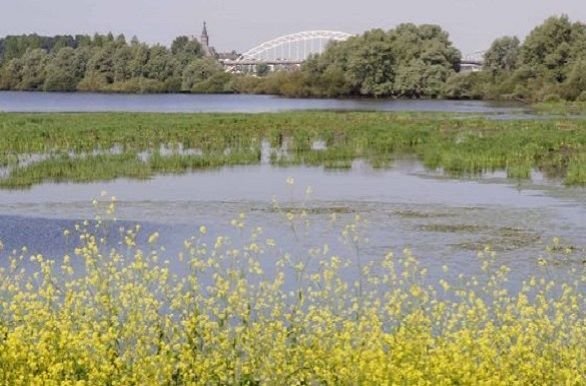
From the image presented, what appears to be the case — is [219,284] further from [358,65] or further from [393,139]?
[358,65]

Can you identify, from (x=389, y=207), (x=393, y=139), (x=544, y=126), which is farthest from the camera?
(x=544, y=126)

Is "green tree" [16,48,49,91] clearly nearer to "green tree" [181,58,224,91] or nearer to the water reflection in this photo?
"green tree" [181,58,224,91]

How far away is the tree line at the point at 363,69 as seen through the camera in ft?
395

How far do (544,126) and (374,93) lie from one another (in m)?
79.5

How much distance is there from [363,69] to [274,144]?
88782 millimetres

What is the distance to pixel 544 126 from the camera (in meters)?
58.3

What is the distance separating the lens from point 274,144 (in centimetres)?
5012

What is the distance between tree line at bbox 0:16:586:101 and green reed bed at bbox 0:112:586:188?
51903 mm

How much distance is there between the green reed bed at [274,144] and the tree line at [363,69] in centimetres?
5190

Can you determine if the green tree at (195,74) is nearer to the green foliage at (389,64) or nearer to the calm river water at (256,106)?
the green foliage at (389,64)

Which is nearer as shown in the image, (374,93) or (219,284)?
(219,284)

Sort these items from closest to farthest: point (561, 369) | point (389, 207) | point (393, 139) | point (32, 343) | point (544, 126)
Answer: point (561, 369) → point (32, 343) → point (389, 207) → point (393, 139) → point (544, 126)

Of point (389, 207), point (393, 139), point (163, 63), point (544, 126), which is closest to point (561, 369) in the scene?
point (389, 207)

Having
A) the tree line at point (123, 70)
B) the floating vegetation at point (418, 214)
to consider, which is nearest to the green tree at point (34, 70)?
the tree line at point (123, 70)
